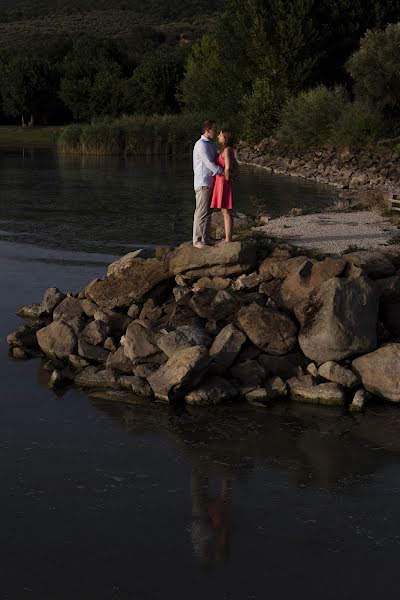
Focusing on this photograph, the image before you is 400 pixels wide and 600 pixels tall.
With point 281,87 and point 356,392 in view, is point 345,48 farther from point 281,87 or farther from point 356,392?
point 356,392

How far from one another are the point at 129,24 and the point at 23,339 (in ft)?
399

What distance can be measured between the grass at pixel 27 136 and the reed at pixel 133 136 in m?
8.32

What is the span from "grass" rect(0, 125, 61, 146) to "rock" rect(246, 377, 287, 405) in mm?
50312

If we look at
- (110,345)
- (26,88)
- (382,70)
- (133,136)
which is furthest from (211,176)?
(26,88)

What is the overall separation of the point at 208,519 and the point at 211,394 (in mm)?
2837

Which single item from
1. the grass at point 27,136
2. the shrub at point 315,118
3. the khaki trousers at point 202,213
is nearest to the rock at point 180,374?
the khaki trousers at point 202,213

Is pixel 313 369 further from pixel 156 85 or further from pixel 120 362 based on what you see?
pixel 156 85

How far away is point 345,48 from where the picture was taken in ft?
168

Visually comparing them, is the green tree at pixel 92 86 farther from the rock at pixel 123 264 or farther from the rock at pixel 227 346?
the rock at pixel 227 346

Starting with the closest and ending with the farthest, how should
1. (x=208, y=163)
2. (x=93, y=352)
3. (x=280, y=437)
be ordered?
(x=280, y=437), (x=93, y=352), (x=208, y=163)

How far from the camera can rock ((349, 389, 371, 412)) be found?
Result: 33.3ft

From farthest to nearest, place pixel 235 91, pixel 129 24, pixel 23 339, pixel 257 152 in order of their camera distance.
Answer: pixel 129 24, pixel 235 91, pixel 257 152, pixel 23 339

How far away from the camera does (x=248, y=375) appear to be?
1070 centimetres

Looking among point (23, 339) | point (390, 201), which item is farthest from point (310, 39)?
point (23, 339)
